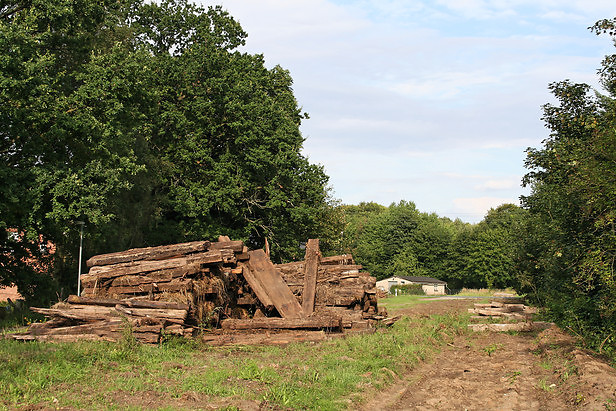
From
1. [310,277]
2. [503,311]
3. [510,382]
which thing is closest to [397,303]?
[503,311]

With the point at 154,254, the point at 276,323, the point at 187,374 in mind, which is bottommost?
the point at 187,374

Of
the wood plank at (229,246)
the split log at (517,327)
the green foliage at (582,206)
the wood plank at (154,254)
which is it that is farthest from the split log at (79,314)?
the split log at (517,327)

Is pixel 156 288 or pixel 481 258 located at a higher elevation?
pixel 481 258

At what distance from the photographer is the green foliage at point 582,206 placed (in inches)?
481

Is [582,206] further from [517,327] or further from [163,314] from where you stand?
[163,314]

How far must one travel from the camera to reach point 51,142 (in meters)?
19.6

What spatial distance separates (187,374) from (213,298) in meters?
5.19

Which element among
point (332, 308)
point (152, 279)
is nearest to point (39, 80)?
point (152, 279)

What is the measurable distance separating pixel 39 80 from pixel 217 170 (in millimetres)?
12672

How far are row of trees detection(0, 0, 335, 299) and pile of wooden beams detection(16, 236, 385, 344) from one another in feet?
18.0

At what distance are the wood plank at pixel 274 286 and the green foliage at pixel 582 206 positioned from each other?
7.27m

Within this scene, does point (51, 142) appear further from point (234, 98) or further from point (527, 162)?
point (527, 162)

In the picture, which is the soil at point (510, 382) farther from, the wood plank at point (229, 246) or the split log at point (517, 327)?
the wood plank at point (229, 246)

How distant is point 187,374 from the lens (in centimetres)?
962
